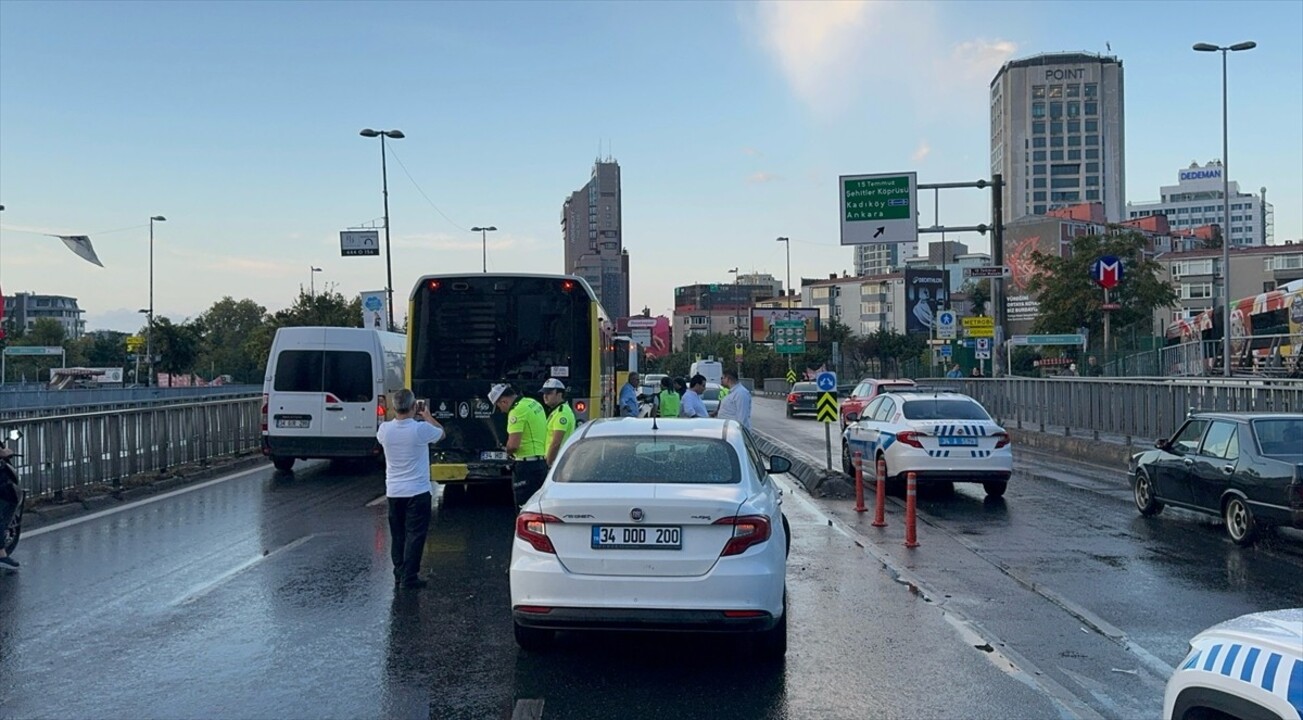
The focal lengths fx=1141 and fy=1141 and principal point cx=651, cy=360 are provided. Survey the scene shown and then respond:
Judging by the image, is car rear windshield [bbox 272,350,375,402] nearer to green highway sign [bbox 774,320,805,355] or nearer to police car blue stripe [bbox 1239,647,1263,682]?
police car blue stripe [bbox 1239,647,1263,682]

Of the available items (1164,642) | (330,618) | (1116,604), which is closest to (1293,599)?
(1116,604)

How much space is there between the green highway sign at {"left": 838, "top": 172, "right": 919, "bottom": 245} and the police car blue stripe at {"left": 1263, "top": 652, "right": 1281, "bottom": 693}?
24.7 meters

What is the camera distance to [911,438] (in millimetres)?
15867

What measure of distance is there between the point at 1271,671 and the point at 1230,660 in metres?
0.22

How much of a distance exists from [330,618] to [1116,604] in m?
6.01

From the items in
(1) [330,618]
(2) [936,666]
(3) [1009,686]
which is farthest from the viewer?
(1) [330,618]

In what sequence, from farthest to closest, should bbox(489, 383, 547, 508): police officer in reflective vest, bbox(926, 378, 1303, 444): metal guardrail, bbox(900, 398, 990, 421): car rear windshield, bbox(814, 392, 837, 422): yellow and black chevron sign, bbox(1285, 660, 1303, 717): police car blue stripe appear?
bbox(814, 392, 837, 422): yellow and black chevron sign < bbox(926, 378, 1303, 444): metal guardrail < bbox(900, 398, 990, 421): car rear windshield < bbox(489, 383, 547, 508): police officer in reflective vest < bbox(1285, 660, 1303, 717): police car blue stripe

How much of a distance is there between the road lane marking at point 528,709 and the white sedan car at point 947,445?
398 inches

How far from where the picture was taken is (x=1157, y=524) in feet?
44.4

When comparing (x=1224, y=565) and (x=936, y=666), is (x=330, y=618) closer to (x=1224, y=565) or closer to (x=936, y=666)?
(x=936, y=666)

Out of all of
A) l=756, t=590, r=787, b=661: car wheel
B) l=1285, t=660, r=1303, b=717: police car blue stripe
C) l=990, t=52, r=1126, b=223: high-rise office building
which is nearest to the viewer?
l=1285, t=660, r=1303, b=717: police car blue stripe

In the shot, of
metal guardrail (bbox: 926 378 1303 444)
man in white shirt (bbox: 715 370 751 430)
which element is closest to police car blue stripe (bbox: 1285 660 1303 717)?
man in white shirt (bbox: 715 370 751 430)

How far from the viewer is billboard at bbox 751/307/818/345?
9656 centimetres

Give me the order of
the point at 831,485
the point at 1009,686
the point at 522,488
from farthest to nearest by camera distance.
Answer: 1. the point at 831,485
2. the point at 522,488
3. the point at 1009,686
